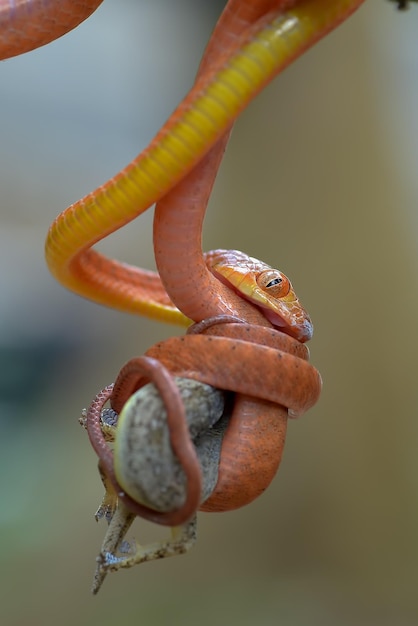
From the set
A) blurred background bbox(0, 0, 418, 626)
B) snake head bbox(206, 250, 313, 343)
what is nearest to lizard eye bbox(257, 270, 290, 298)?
snake head bbox(206, 250, 313, 343)

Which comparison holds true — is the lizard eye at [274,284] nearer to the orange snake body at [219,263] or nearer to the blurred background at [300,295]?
the orange snake body at [219,263]

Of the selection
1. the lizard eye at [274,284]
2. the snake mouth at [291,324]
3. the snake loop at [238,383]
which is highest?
the lizard eye at [274,284]

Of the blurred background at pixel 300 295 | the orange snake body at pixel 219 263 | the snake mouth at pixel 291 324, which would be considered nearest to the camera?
the orange snake body at pixel 219 263

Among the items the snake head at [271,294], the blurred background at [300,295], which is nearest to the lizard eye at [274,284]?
the snake head at [271,294]

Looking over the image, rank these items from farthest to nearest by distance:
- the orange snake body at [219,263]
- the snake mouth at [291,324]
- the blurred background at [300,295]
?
the blurred background at [300,295]
the snake mouth at [291,324]
the orange snake body at [219,263]

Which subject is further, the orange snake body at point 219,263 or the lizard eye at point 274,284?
the lizard eye at point 274,284

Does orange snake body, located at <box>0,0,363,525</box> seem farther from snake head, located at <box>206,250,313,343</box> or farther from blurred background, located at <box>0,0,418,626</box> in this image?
blurred background, located at <box>0,0,418,626</box>
